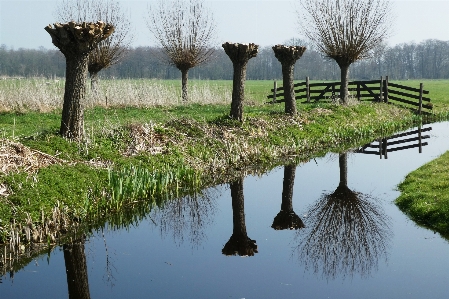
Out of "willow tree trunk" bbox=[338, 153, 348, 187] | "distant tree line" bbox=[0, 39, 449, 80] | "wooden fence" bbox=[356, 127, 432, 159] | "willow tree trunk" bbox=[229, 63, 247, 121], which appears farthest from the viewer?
"distant tree line" bbox=[0, 39, 449, 80]

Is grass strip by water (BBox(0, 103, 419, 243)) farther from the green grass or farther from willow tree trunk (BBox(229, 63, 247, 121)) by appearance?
willow tree trunk (BBox(229, 63, 247, 121))

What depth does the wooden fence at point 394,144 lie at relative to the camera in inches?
938

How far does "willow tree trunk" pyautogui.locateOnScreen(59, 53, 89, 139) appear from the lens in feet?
52.1

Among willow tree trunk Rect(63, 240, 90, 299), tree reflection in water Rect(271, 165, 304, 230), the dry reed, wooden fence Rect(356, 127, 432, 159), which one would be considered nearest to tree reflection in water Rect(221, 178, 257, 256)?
tree reflection in water Rect(271, 165, 304, 230)

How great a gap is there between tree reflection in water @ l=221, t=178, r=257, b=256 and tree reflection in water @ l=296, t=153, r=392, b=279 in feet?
3.33

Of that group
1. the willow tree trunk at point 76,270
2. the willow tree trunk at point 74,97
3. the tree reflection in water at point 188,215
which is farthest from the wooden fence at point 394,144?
the willow tree trunk at point 76,270

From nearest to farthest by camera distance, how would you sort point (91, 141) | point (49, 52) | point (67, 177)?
point (67, 177) < point (91, 141) < point (49, 52)

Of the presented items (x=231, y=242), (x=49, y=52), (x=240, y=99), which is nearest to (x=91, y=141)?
(x=231, y=242)

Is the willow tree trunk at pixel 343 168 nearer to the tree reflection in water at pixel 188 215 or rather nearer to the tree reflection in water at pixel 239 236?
the tree reflection in water at pixel 239 236

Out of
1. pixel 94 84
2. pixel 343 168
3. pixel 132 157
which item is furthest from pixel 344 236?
pixel 94 84

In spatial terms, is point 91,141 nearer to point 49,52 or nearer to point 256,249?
point 256,249

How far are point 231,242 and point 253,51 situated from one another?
1187 centimetres

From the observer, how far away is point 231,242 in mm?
11984

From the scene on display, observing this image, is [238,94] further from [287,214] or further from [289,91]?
[287,214]
